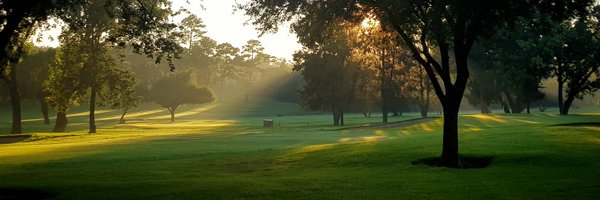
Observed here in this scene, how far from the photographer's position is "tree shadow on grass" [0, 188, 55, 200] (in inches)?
628

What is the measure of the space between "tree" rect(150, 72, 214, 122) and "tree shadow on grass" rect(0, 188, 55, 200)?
97813 mm

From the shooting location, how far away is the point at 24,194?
54.0 feet

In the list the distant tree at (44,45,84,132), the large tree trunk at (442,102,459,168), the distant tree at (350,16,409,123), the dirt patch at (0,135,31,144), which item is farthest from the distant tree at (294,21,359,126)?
the large tree trunk at (442,102,459,168)

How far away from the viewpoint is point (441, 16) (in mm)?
18984

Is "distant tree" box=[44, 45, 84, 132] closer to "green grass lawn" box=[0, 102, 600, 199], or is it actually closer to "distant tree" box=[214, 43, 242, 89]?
"green grass lawn" box=[0, 102, 600, 199]

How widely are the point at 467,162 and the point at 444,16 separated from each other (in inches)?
267

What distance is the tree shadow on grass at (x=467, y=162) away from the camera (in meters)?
21.3

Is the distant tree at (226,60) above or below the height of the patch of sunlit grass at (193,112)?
above

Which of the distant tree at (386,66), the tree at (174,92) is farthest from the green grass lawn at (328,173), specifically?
the tree at (174,92)

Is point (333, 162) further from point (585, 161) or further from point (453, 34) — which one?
point (585, 161)

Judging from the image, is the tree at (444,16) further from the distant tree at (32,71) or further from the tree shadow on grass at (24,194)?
the distant tree at (32,71)

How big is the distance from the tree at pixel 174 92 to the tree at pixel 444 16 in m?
94.7

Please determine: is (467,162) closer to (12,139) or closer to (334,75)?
(12,139)

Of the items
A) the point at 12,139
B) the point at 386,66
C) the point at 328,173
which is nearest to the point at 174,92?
the point at 386,66
